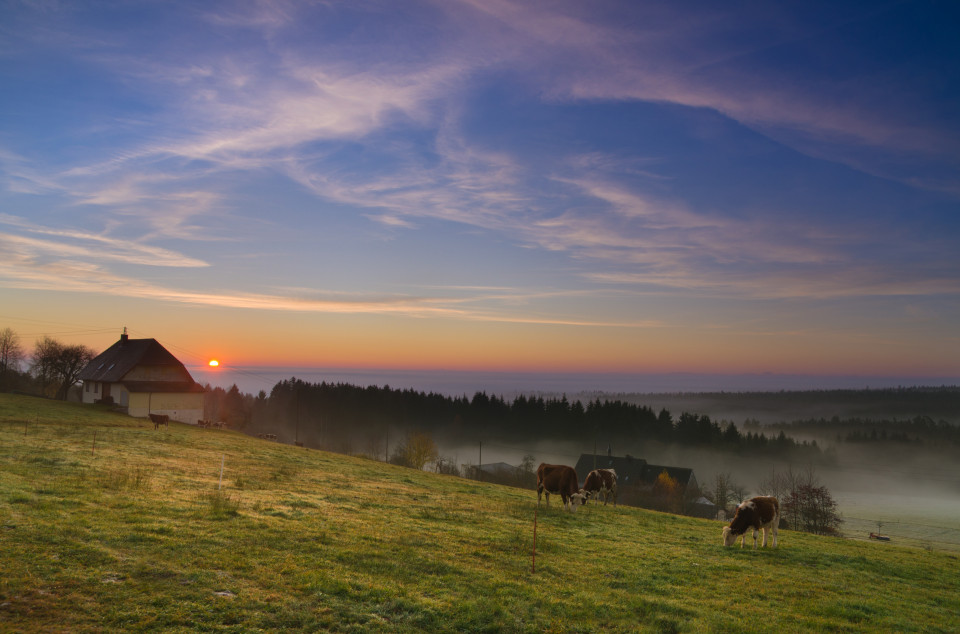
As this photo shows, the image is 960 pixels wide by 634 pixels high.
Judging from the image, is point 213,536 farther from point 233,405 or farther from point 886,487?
point 886,487

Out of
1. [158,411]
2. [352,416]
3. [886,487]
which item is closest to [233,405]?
[352,416]

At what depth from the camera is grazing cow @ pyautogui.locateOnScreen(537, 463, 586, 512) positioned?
23.4 m

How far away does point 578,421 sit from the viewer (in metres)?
123

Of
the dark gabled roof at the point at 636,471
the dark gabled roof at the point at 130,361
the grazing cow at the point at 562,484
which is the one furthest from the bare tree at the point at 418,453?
the grazing cow at the point at 562,484

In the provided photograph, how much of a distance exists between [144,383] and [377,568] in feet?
189

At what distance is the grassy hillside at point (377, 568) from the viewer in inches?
338

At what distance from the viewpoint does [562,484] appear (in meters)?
24.0

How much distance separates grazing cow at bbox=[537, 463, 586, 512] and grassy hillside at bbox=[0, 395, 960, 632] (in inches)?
50.7

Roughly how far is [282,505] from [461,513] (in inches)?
257

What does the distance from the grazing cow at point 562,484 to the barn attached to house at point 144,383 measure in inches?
1897

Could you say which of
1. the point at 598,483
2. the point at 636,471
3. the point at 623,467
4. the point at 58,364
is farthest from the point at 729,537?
the point at 58,364

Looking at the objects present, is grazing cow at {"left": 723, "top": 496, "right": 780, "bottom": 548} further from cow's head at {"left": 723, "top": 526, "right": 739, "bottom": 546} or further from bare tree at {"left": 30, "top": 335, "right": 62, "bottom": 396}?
bare tree at {"left": 30, "top": 335, "right": 62, "bottom": 396}

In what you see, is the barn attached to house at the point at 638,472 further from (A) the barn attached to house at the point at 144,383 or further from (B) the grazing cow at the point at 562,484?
(B) the grazing cow at the point at 562,484

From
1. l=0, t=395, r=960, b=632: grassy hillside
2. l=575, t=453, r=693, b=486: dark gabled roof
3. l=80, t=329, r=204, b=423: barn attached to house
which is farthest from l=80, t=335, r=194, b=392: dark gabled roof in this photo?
l=575, t=453, r=693, b=486: dark gabled roof
